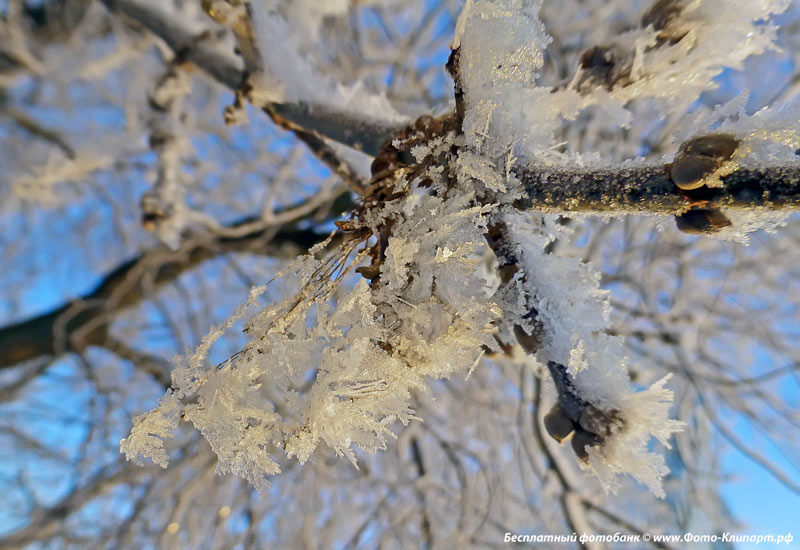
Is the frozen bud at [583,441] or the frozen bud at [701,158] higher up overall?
the frozen bud at [701,158]

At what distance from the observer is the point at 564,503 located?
8.39 feet

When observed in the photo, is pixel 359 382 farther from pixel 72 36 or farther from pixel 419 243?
pixel 72 36

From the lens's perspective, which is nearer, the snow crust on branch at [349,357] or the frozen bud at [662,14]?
the snow crust on branch at [349,357]

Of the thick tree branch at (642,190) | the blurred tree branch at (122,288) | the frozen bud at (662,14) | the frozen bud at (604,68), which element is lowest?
the blurred tree branch at (122,288)

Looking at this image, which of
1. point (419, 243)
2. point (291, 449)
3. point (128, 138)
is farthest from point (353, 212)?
point (128, 138)

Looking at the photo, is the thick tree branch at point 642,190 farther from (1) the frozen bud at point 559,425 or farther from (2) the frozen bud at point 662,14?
(2) the frozen bud at point 662,14

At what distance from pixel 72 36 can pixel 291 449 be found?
15.9 ft

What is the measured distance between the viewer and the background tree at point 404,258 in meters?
0.71

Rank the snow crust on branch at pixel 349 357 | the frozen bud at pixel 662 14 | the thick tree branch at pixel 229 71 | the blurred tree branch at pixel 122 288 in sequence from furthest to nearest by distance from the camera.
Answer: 1. the blurred tree branch at pixel 122 288
2. the thick tree branch at pixel 229 71
3. the frozen bud at pixel 662 14
4. the snow crust on branch at pixel 349 357

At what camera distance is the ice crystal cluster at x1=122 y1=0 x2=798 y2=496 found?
27.3 inches

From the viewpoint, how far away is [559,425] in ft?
2.47

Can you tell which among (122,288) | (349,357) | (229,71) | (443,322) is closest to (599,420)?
(443,322)

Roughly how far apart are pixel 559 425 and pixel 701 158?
0.47m

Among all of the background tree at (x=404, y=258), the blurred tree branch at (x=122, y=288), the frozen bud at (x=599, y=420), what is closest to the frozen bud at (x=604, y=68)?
the background tree at (x=404, y=258)
